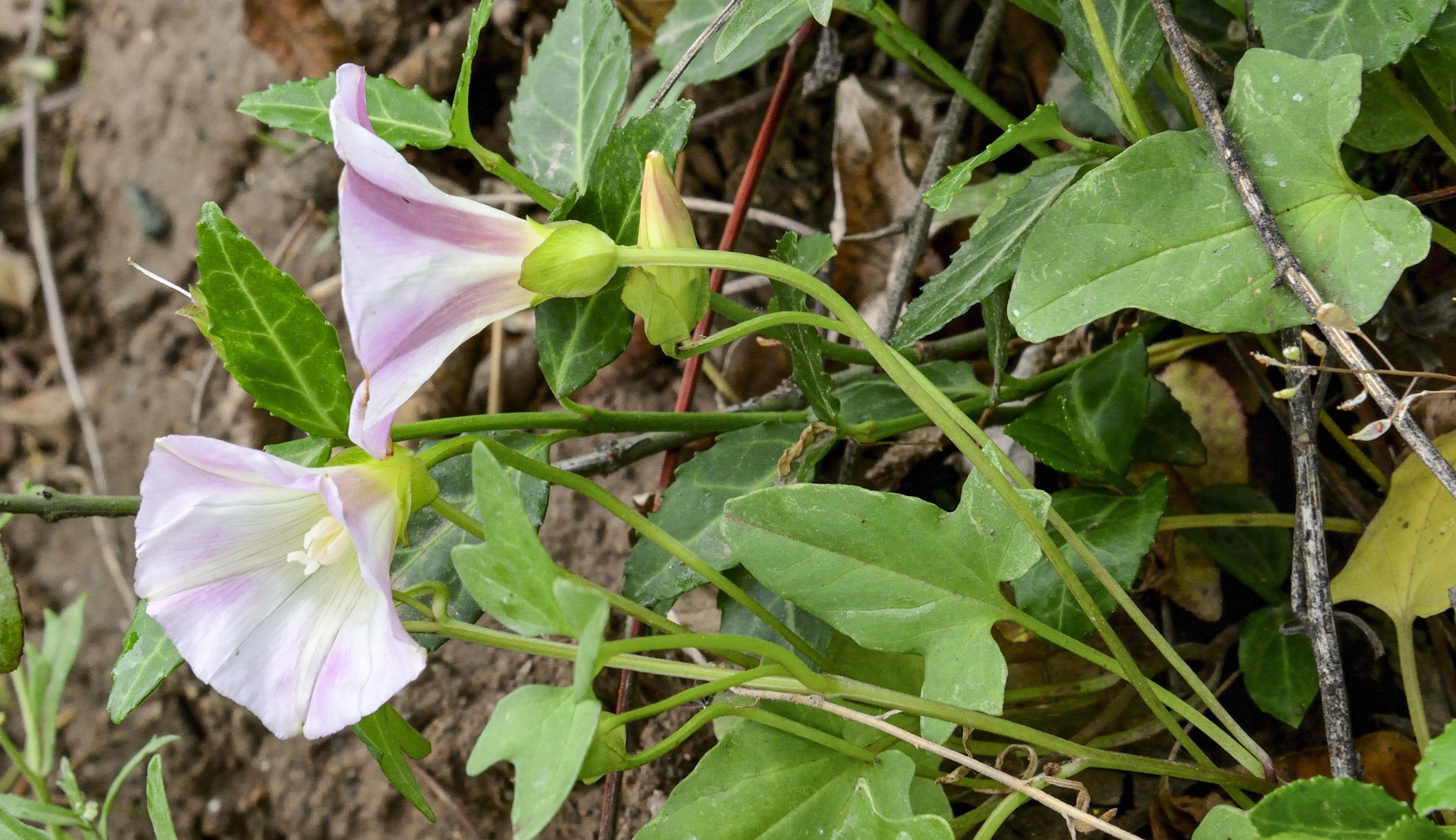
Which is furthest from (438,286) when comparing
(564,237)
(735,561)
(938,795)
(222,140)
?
(222,140)

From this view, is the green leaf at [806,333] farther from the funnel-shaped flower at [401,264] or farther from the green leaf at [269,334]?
the green leaf at [269,334]

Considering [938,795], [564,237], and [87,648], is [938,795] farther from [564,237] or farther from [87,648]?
[87,648]

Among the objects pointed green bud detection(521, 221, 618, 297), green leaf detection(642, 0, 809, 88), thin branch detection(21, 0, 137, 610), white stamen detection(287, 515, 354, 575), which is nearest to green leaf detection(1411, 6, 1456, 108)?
green leaf detection(642, 0, 809, 88)

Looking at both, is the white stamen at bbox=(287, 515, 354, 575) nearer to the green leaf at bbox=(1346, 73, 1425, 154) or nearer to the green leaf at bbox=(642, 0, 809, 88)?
the green leaf at bbox=(642, 0, 809, 88)

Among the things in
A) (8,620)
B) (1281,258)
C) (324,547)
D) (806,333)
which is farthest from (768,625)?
(8,620)

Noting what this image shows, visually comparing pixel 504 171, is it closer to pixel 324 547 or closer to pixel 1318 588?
pixel 324 547
